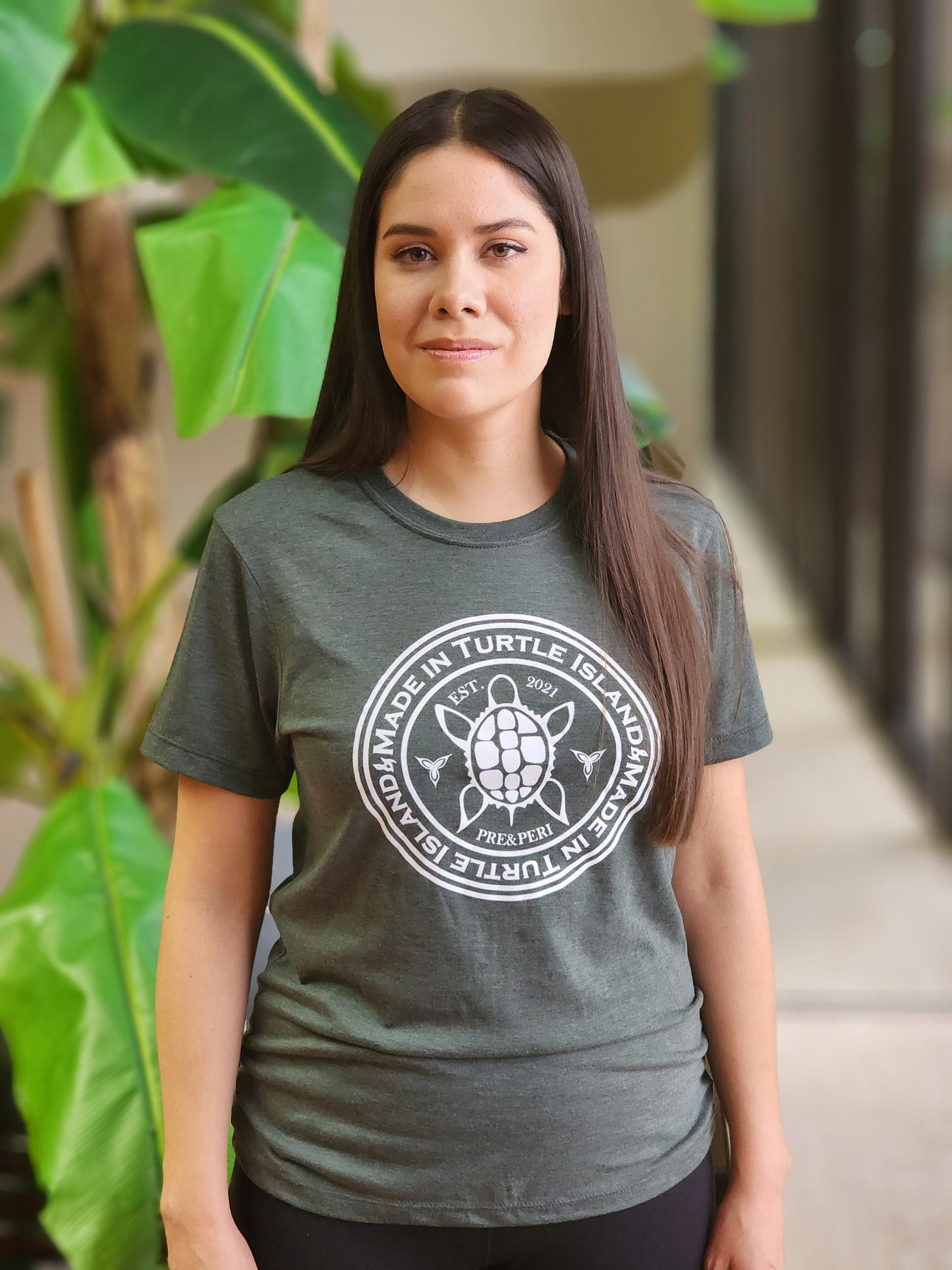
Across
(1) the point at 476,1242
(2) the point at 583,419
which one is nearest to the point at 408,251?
(2) the point at 583,419

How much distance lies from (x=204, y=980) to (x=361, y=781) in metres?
0.19

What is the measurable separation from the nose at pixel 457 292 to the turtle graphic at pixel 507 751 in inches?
8.7

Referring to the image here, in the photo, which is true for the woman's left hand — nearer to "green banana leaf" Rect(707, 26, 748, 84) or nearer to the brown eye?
the brown eye

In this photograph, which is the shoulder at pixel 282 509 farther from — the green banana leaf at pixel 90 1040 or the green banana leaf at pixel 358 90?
the green banana leaf at pixel 358 90

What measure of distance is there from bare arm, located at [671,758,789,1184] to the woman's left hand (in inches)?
0.4

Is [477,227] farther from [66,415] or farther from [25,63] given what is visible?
[66,415]

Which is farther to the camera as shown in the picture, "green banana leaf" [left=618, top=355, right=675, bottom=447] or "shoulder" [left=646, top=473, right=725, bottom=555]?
"green banana leaf" [left=618, top=355, right=675, bottom=447]

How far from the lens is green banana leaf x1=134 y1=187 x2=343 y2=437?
107 centimetres

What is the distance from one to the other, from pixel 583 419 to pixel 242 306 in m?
0.39

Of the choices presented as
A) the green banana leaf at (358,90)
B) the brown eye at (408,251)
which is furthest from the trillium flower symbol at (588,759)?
the green banana leaf at (358,90)

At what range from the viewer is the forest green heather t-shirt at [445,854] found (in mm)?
762

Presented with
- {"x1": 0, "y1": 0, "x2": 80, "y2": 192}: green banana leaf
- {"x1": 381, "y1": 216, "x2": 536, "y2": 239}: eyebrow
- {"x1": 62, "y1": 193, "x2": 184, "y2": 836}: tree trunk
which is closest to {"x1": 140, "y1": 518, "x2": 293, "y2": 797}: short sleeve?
{"x1": 381, "y1": 216, "x2": 536, "y2": 239}: eyebrow

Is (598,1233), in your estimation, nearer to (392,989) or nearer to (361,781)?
(392,989)

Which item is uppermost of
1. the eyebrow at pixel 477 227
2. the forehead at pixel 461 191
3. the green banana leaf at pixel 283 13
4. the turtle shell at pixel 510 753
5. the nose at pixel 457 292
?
the green banana leaf at pixel 283 13
